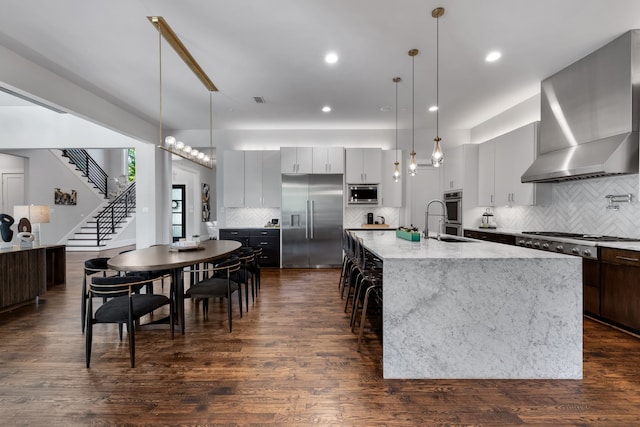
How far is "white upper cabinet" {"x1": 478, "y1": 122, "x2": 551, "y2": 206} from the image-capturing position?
14.3ft

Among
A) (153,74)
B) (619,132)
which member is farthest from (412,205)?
(153,74)

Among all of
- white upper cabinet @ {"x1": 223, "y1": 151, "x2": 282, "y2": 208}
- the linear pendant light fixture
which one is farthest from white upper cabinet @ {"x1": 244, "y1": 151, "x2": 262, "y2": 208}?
the linear pendant light fixture

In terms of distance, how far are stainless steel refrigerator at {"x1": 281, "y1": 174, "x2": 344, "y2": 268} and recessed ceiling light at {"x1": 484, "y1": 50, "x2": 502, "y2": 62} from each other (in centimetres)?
330

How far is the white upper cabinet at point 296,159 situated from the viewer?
246 inches

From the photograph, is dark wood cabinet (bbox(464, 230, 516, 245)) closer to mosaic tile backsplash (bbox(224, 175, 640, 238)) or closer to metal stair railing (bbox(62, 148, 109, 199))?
mosaic tile backsplash (bbox(224, 175, 640, 238))

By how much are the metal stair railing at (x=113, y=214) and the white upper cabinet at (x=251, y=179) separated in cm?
526

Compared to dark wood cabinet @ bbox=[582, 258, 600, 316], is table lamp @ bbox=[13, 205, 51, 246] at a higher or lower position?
higher

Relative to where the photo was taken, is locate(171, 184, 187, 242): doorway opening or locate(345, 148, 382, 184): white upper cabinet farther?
locate(171, 184, 187, 242): doorway opening

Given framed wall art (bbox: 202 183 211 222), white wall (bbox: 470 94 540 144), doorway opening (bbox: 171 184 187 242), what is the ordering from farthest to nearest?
framed wall art (bbox: 202 183 211 222)
doorway opening (bbox: 171 184 187 242)
white wall (bbox: 470 94 540 144)

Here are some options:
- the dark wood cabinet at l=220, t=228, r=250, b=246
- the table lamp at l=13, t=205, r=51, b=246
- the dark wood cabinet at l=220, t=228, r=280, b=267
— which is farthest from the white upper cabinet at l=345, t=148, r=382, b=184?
Answer: the table lamp at l=13, t=205, r=51, b=246

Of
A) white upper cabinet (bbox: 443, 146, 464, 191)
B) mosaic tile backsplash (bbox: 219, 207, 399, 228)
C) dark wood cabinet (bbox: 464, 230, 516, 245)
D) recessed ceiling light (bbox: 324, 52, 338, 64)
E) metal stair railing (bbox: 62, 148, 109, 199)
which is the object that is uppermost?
recessed ceiling light (bbox: 324, 52, 338, 64)

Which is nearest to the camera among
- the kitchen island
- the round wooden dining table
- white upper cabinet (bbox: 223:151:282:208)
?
the kitchen island


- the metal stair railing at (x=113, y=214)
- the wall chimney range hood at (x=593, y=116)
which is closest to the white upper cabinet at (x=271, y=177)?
the wall chimney range hood at (x=593, y=116)

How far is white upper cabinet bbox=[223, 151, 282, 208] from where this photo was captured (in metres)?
6.46
